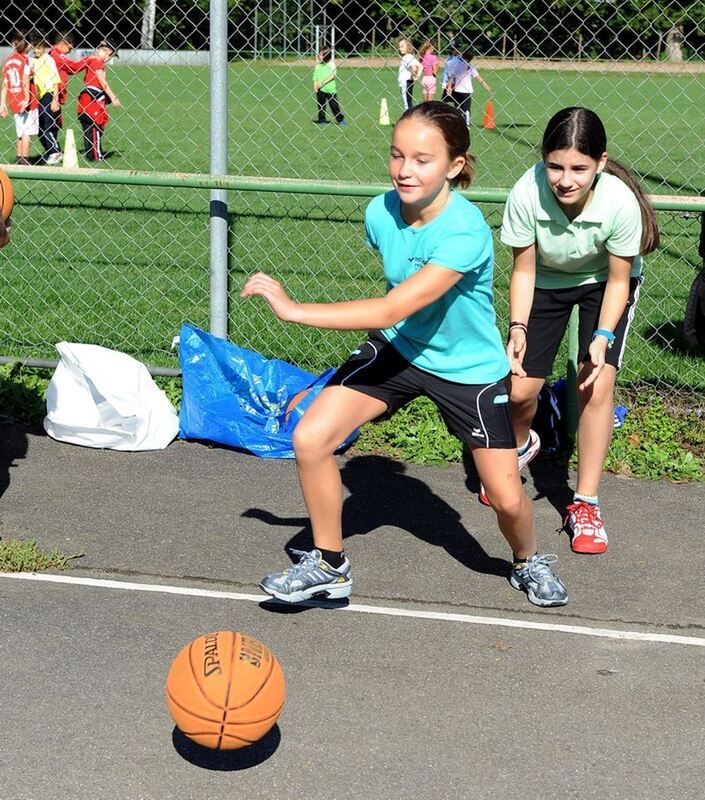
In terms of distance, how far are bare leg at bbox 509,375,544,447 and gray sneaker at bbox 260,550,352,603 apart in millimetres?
1280

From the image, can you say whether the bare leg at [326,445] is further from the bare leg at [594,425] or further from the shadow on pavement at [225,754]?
the bare leg at [594,425]

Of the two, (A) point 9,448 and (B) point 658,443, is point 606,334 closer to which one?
(B) point 658,443

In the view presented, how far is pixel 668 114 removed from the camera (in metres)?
22.6

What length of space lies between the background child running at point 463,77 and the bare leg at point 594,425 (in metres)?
1.30

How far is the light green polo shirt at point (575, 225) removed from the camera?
15.7ft

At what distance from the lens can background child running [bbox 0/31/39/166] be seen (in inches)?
605

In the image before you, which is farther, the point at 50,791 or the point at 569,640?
the point at 569,640

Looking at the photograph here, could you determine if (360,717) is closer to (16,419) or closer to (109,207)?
(16,419)

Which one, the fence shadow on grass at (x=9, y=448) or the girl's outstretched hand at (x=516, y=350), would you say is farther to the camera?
the fence shadow on grass at (x=9, y=448)

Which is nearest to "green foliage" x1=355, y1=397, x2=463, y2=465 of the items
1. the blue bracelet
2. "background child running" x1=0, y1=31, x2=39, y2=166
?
the blue bracelet

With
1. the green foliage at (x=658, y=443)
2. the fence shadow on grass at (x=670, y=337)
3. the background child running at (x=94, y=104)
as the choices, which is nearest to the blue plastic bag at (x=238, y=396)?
the green foliage at (x=658, y=443)

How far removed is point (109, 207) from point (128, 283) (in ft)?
10.4

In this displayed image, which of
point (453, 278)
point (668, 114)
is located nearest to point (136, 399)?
point (453, 278)

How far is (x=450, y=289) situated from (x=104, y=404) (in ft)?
8.85
